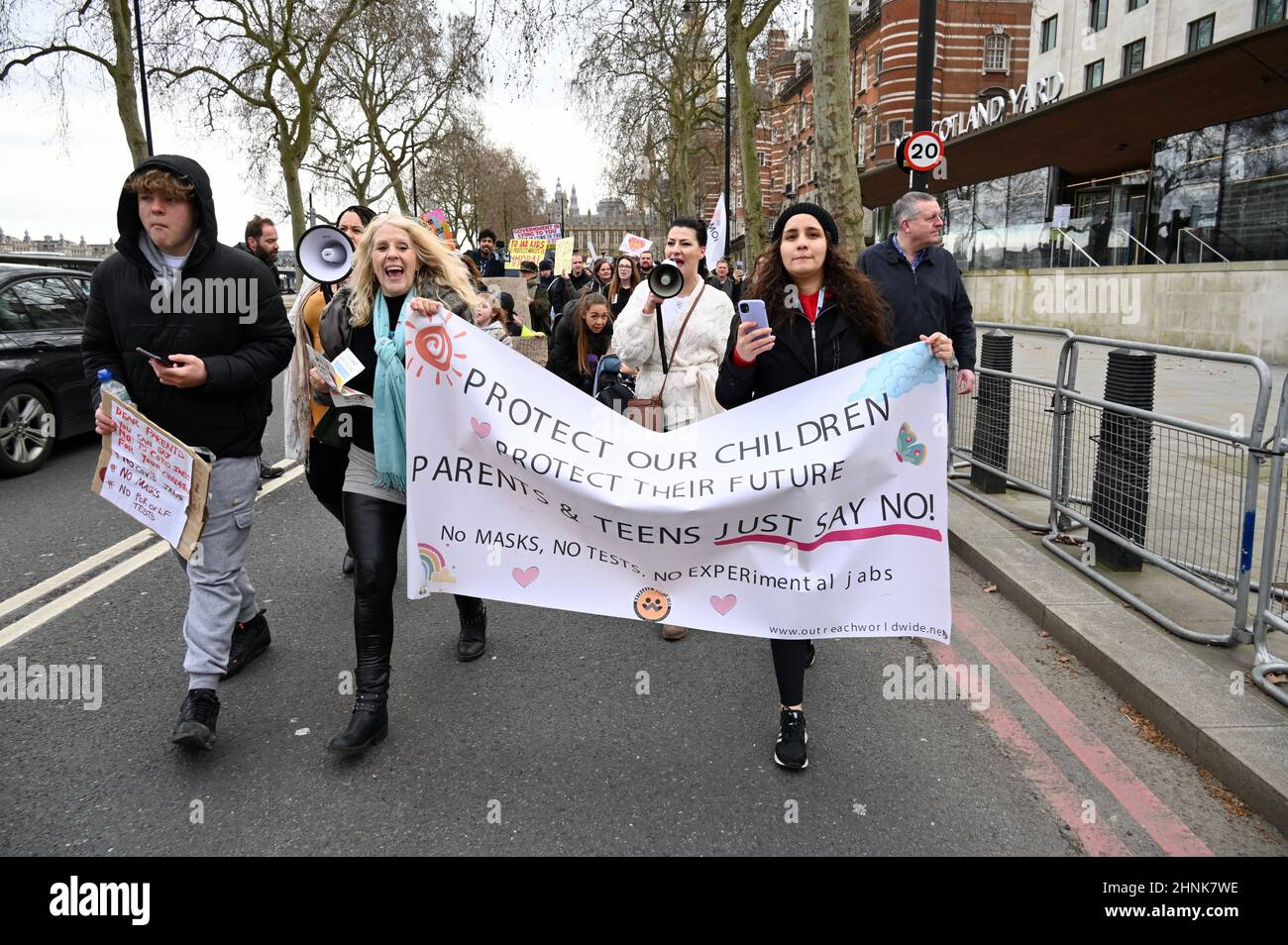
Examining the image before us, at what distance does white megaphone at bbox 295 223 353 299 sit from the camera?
3.66 m

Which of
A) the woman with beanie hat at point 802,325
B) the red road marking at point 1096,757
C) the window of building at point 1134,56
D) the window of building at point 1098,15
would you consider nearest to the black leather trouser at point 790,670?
the woman with beanie hat at point 802,325

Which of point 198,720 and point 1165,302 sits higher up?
point 1165,302

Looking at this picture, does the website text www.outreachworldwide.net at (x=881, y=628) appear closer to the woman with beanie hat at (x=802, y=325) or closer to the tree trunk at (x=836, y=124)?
the woman with beanie hat at (x=802, y=325)

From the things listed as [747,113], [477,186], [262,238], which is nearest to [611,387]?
[262,238]

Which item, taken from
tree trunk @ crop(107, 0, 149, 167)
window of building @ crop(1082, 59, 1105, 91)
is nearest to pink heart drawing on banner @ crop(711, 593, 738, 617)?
tree trunk @ crop(107, 0, 149, 167)

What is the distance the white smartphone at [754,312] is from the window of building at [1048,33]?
131ft

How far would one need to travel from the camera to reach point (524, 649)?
4328 mm

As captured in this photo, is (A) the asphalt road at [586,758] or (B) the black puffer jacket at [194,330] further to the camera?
(B) the black puffer jacket at [194,330]

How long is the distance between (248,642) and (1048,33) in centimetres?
4137

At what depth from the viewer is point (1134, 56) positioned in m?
31.5

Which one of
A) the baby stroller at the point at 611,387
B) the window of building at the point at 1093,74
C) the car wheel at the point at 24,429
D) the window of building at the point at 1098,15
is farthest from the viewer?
the window of building at the point at 1093,74

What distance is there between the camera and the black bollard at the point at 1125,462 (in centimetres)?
475

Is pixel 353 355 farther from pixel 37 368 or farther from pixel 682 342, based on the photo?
pixel 37 368

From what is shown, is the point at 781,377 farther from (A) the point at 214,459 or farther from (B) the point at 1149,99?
(B) the point at 1149,99
